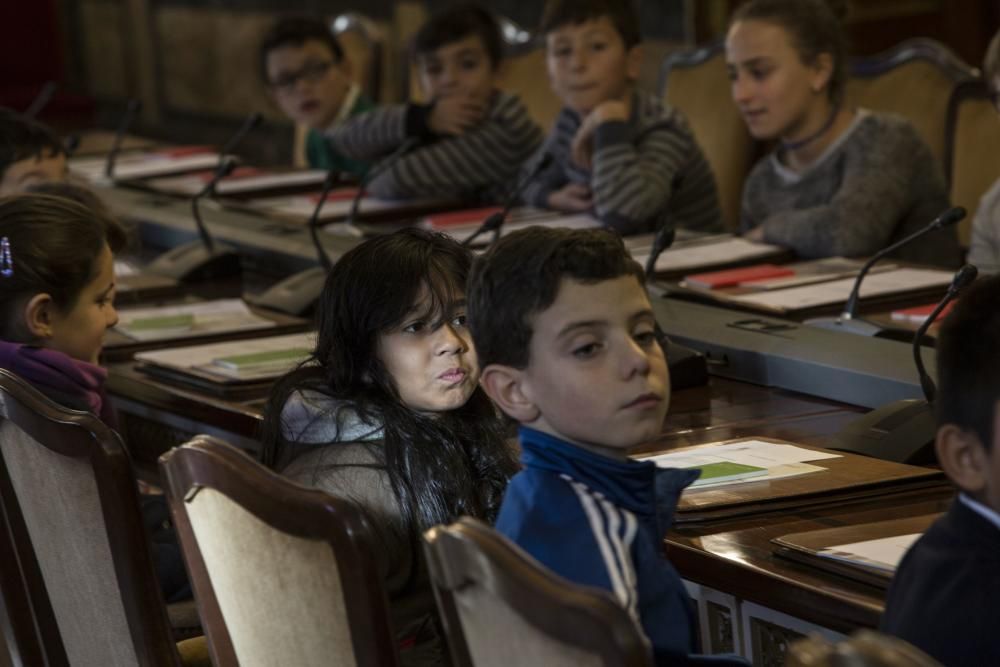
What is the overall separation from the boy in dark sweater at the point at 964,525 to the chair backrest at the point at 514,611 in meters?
0.30

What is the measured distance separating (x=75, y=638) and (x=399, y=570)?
1.21 feet

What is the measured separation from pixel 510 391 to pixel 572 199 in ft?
7.87

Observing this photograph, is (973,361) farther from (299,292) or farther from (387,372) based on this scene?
(299,292)

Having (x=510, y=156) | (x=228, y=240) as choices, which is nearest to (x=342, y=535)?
(x=228, y=240)

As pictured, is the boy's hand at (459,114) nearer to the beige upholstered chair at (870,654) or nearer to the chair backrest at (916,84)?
the chair backrest at (916,84)

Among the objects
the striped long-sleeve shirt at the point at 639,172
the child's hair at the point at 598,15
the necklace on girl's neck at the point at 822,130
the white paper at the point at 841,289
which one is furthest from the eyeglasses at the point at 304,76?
the white paper at the point at 841,289

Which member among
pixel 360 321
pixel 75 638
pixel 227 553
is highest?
pixel 360 321

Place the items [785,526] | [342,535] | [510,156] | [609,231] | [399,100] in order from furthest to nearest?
[399,100], [510,156], [785,526], [609,231], [342,535]

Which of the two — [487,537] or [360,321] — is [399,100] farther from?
[487,537]

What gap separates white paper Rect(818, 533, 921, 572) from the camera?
1.45 meters

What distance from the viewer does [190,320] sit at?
3.04 m

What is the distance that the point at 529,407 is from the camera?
1458mm

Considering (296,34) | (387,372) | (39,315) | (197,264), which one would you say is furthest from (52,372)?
(296,34)

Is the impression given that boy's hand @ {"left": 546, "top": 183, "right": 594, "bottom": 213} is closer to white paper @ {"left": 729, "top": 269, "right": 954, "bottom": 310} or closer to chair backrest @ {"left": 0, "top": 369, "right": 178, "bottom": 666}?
white paper @ {"left": 729, "top": 269, "right": 954, "bottom": 310}
